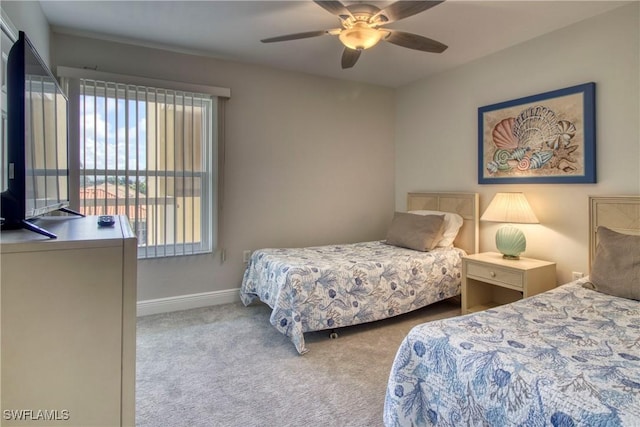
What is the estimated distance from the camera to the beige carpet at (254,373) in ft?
5.85

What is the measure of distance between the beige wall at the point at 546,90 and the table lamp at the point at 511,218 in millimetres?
208

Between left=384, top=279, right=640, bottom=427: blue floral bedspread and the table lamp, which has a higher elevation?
the table lamp

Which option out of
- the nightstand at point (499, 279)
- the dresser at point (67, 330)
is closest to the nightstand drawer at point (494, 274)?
the nightstand at point (499, 279)

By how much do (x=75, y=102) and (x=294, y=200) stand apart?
2.14 metres

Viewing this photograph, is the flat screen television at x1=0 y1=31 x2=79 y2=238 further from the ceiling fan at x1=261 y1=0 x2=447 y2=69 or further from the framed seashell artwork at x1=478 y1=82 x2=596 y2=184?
the framed seashell artwork at x1=478 y1=82 x2=596 y2=184

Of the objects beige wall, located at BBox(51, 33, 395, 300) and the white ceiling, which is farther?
beige wall, located at BBox(51, 33, 395, 300)

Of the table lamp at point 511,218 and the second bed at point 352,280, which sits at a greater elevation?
the table lamp at point 511,218

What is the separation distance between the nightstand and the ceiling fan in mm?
1745

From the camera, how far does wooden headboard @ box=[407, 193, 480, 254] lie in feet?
11.3

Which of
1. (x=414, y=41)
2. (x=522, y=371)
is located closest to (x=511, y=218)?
(x=414, y=41)

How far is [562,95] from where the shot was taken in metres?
2.77

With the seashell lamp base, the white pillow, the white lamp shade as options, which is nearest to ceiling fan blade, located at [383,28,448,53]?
the white lamp shade

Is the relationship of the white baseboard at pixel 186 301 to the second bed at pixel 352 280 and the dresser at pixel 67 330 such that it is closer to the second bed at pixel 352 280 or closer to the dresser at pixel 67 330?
the second bed at pixel 352 280

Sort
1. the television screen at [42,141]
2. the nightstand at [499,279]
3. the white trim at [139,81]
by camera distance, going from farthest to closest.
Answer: the white trim at [139,81]
the nightstand at [499,279]
the television screen at [42,141]
